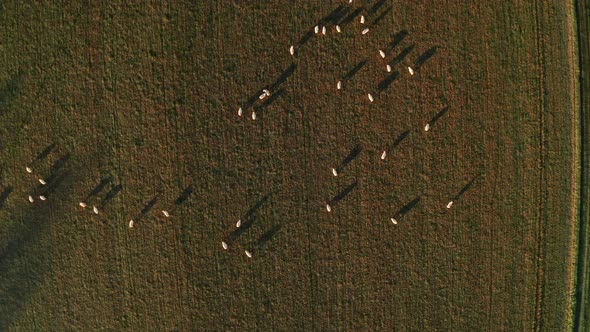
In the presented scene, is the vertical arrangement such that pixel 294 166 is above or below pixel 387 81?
below

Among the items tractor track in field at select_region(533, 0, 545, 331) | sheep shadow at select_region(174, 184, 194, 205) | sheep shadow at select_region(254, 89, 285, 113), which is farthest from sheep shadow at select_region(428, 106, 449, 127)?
sheep shadow at select_region(174, 184, 194, 205)

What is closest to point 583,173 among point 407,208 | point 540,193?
point 540,193

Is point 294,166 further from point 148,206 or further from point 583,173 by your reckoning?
point 583,173

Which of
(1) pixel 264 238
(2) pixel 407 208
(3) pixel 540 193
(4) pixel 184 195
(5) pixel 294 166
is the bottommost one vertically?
(4) pixel 184 195

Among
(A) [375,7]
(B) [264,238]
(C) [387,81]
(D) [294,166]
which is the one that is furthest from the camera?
(B) [264,238]

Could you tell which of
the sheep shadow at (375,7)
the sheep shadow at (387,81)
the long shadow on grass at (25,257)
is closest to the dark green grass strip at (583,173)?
the sheep shadow at (387,81)

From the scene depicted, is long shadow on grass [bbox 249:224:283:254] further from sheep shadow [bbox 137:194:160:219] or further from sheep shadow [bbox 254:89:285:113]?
sheep shadow [bbox 254:89:285:113]
